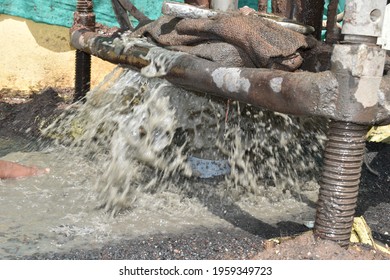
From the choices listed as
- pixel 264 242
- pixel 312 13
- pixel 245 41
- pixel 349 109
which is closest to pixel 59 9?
pixel 312 13

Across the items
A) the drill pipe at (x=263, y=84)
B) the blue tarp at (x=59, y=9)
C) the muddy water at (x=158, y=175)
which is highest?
the drill pipe at (x=263, y=84)

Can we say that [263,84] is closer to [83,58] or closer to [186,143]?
[186,143]

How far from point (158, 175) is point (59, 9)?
3.03 metres

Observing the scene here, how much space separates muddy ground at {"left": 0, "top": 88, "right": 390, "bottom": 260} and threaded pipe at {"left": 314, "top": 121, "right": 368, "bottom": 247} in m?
0.09

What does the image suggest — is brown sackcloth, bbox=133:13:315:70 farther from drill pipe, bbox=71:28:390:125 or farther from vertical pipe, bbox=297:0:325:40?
vertical pipe, bbox=297:0:325:40

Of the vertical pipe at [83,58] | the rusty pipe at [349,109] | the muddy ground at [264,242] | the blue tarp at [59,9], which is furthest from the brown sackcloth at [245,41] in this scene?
the blue tarp at [59,9]

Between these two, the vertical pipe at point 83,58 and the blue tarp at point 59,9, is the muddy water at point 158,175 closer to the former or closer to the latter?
the vertical pipe at point 83,58

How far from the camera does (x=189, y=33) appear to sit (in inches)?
160

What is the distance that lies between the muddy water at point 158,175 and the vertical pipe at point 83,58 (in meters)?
0.77

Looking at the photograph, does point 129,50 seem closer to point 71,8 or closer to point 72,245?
point 72,245

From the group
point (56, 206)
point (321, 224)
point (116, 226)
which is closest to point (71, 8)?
point (56, 206)

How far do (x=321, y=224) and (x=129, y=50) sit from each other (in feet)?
7.04

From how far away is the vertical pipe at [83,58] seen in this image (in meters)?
5.86

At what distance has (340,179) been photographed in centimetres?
282
